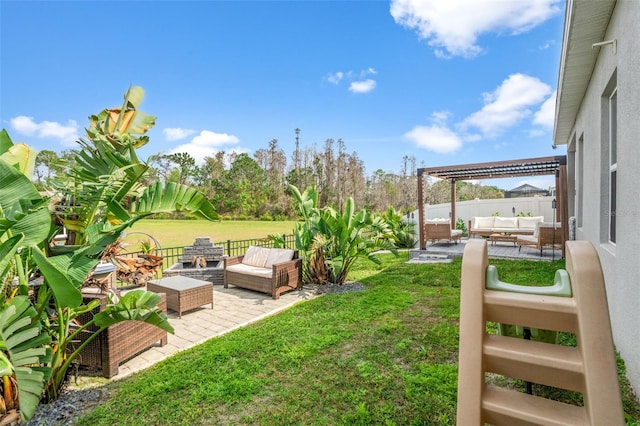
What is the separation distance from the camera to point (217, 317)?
5570mm

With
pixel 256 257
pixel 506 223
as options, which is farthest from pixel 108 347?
pixel 506 223

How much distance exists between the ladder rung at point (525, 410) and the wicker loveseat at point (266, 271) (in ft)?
17.3

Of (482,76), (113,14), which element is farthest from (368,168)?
(113,14)

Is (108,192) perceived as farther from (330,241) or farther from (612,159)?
(612,159)

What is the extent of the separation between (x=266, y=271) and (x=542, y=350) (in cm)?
612

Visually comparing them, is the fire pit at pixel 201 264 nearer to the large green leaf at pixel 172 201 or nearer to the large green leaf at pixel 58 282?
the large green leaf at pixel 172 201

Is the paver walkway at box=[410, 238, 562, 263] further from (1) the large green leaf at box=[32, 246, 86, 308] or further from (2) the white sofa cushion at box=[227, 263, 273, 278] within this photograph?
(1) the large green leaf at box=[32, 246, 86, 308]

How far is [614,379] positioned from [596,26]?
14.9ft

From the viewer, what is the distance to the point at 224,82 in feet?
65.1

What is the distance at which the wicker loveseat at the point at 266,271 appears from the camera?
21.8 feet

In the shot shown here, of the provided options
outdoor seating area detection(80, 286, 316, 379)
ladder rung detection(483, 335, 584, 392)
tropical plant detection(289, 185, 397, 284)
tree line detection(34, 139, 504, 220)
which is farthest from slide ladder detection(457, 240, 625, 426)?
tree line detection(34, 139, 504, 220)

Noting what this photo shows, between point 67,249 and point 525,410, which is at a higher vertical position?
point 67,249

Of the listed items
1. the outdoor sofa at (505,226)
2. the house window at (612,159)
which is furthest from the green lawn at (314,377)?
the outdoor sofa at (505,226)

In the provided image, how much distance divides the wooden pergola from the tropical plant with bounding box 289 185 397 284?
4.69 m
